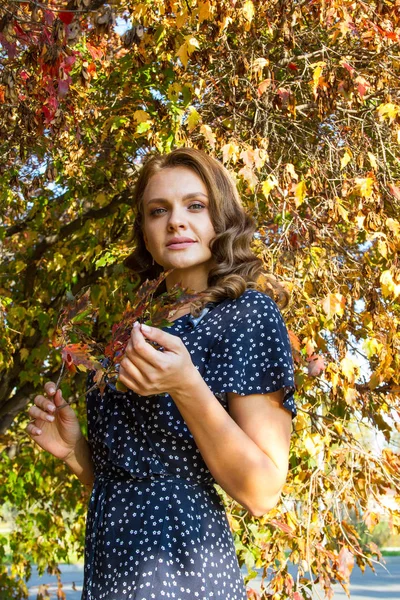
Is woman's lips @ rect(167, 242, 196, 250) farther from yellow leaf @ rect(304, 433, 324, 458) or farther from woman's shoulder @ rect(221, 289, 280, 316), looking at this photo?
yellow leaf @ rect(304, 433, 324, 458)

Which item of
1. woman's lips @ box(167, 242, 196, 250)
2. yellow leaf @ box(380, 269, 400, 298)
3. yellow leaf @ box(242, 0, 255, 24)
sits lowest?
yellow leaf @ box(380, 269, 400, 298)

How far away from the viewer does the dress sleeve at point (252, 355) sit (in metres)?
1.50

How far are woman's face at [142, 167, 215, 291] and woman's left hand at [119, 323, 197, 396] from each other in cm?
45

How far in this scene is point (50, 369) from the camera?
226 inches

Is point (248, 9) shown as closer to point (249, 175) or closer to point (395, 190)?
point (249, 175)

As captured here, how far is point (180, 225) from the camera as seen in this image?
174cm

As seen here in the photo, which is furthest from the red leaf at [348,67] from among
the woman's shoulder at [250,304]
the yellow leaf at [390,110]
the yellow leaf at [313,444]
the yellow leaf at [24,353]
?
the yellow leaf at [24,353]

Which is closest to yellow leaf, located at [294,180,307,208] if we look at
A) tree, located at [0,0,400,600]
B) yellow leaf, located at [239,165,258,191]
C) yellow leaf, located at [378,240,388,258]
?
tree, located at [0,0,400,600]

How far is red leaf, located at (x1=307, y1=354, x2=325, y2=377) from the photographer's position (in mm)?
3074

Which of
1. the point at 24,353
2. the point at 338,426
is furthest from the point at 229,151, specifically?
the point at 24,353

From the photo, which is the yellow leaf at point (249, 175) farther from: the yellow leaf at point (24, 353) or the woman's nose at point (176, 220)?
the yellow leaf at point (24, 353)

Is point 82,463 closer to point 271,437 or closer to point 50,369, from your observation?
point 271,437

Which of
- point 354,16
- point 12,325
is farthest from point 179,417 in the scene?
point 12,325

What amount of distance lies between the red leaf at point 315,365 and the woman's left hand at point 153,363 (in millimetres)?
1824
